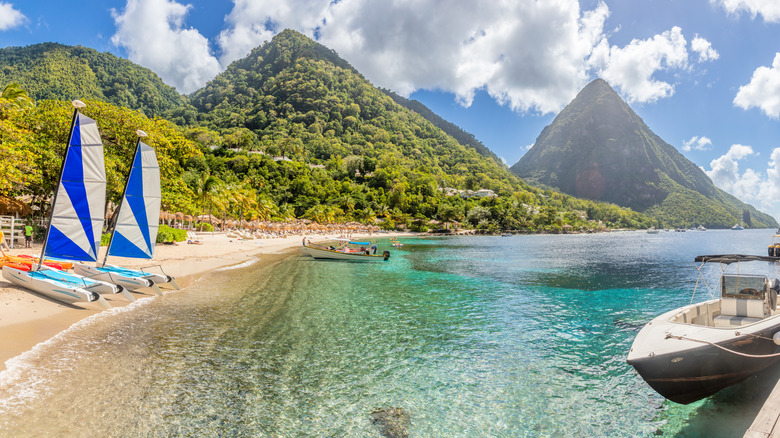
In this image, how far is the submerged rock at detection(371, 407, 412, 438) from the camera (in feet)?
22.2

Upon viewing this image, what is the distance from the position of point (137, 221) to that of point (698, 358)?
68.5 ft

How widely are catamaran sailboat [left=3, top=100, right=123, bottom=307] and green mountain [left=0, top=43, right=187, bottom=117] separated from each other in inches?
5753

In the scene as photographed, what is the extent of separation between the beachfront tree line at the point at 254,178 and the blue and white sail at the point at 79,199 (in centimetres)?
1075

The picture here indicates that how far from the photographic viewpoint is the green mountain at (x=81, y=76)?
13231cm

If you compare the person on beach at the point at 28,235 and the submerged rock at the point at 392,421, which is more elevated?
the person on beach at the point at 28,235

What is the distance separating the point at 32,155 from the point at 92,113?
7.01 meters

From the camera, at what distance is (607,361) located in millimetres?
10742

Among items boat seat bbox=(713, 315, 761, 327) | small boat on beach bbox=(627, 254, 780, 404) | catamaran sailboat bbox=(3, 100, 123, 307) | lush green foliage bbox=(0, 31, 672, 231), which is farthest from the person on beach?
boat seat bbox=(713, 315, 761, 327)

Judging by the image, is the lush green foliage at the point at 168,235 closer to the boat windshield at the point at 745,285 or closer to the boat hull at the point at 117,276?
the boat hull at the point at 117,276

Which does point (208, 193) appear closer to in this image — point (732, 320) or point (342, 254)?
point (342, 254)

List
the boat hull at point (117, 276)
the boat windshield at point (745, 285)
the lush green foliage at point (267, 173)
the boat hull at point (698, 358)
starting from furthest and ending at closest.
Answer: the lush green foliage at point (267, 173)
the boat hull at point (117, 276)
the boat windshield at point (745, 285)
the boat hull at point (698, 358)

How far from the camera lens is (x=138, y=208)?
1673 centimetres

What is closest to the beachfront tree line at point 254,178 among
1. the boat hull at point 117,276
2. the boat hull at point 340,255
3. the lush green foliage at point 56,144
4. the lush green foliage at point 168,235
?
the lush green foliage at point 56,144

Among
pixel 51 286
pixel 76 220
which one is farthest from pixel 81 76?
pixel 51 286
